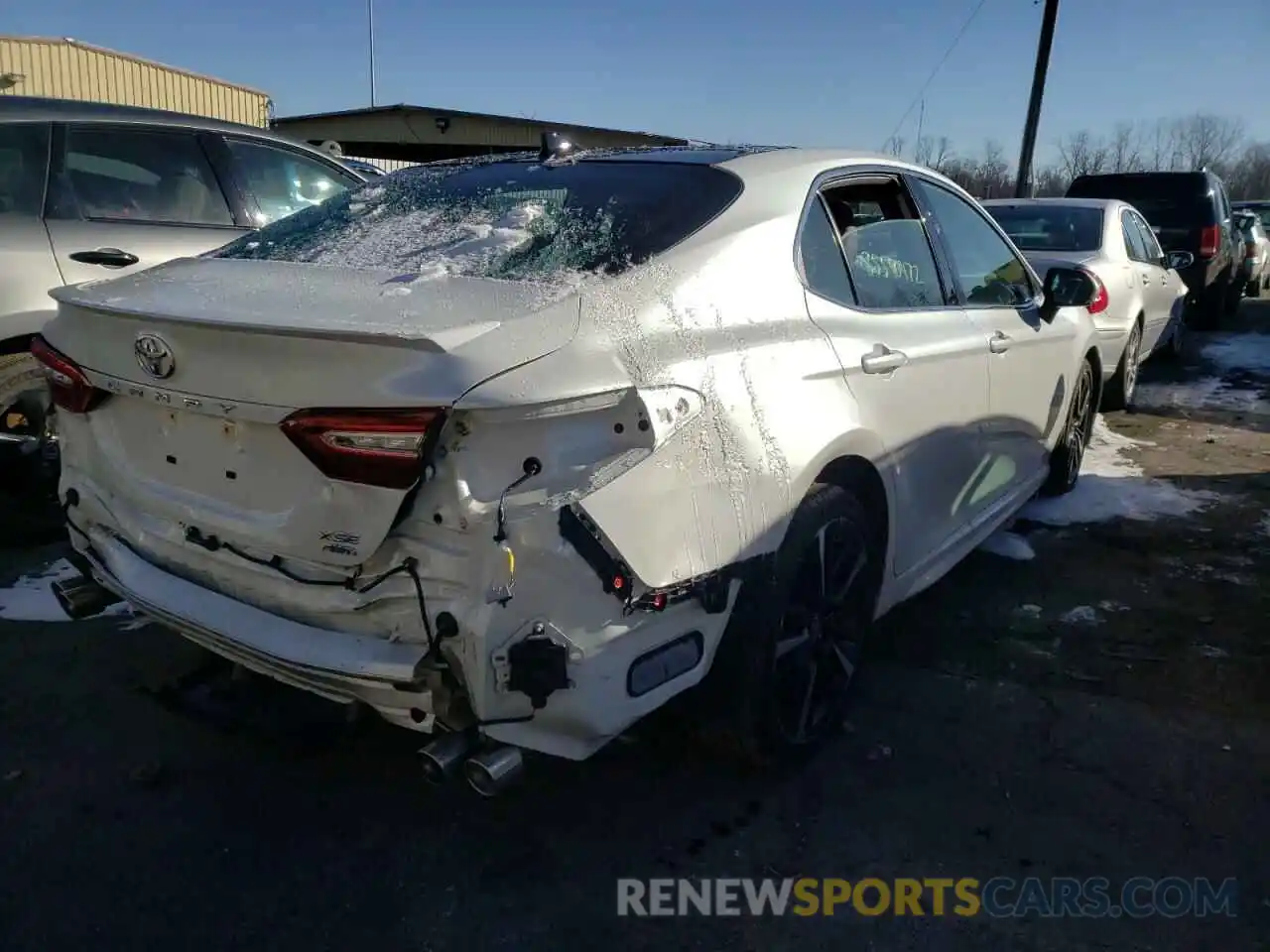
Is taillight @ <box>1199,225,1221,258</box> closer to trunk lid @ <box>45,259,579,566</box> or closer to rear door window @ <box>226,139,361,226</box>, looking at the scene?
rear door window @ <box>226,139,361,226</box>

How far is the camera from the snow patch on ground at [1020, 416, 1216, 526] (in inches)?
206

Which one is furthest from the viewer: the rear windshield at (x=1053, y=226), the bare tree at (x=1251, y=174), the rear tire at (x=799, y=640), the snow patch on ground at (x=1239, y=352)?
the bare tree at (x=1251, y=174)

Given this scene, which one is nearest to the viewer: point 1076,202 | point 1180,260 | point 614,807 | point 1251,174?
point 614,807

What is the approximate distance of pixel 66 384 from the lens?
2.59 meters

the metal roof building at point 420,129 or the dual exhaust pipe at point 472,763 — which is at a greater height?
the metal roof building at point 420,129

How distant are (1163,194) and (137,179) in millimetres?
11149

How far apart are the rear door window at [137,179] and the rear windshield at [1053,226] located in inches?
215

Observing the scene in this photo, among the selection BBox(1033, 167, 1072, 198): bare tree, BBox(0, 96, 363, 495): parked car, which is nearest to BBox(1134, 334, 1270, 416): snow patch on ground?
BBox(0, 96, 363, 495): parked car

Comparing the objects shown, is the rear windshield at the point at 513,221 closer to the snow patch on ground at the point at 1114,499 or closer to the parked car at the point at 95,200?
the parked car at the point at 95,200

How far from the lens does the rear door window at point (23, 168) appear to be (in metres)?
4.24

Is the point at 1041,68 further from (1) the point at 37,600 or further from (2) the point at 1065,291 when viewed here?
(1) the point at 37,600

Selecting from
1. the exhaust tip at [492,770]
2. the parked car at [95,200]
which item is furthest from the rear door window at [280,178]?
the exhaust tip at [492,770]

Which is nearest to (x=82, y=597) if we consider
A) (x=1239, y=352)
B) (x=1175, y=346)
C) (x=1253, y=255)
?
(x=1175, y=346)

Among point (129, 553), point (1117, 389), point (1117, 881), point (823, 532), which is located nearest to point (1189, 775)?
point (1117, 881)
